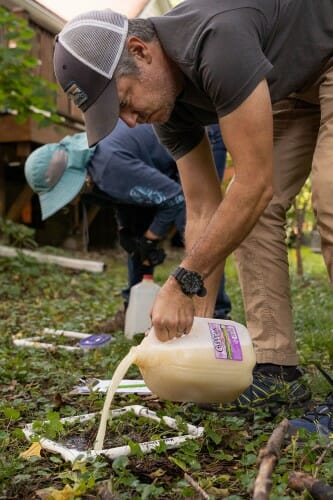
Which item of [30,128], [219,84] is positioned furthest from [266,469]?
[30,128]

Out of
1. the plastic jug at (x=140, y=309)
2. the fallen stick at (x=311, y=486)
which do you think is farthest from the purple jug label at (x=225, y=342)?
the plastic jug at (x=140, y=309)

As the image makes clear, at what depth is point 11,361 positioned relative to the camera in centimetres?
301

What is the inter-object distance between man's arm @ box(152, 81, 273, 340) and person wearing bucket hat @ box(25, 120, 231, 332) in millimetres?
1750

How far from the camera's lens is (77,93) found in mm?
1979

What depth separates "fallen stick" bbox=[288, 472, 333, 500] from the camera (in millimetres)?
1404

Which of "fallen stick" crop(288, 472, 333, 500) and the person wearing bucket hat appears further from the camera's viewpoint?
the person wearing bucket hat

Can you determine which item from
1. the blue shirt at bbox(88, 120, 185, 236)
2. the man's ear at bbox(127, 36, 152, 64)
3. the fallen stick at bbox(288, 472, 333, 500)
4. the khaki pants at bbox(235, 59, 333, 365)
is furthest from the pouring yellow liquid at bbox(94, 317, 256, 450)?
the blue shirt at bbox(88, 120, 185, 236)

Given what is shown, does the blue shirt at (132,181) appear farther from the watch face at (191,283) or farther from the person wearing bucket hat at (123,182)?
the watch face at (191,283)

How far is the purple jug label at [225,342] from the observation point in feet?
6.51

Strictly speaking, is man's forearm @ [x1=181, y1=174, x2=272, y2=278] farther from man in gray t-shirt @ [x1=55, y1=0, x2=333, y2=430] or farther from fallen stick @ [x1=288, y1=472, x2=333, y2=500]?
fallen stick @ [x1=288, y1=472, x2=333, y2=500]

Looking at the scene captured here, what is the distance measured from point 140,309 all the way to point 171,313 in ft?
5.91

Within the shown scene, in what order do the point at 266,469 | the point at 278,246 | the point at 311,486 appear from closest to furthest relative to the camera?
the point at 266,469 < the point at 311,486 < the point at 278,246

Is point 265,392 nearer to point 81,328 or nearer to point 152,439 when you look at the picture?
point 152,439

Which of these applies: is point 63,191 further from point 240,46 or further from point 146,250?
point 240,46
